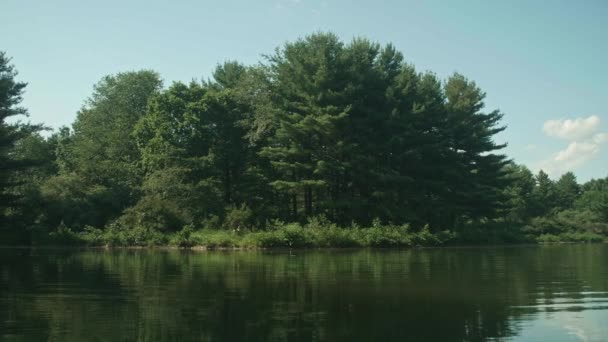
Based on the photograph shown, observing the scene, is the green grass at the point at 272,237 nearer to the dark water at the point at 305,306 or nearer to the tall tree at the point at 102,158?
the tall tree at the point at 102,158

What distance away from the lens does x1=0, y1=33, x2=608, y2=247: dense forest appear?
45.8 metres

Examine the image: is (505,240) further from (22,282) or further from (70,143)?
(70,143)

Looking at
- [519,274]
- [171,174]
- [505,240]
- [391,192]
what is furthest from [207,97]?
[519,274]

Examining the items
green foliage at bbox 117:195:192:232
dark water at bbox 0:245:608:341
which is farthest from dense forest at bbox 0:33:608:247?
dark water at bbox 0:245:608:341

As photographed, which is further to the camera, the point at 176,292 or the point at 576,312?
the point at 176,292

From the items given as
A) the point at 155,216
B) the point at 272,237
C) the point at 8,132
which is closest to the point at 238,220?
the point at 272,237

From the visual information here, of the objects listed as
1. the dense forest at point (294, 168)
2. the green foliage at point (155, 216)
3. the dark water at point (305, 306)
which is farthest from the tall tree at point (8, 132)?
the dark water at point (305, 306)

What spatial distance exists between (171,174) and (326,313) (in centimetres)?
3873

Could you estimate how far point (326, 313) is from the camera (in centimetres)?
1234

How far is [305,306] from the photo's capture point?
43.7 feet

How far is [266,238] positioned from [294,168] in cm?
982

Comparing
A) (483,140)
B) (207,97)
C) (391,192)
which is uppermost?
(207,97)

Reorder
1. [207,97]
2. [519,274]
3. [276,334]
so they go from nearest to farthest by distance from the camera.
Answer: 1. [276,334]
2. [519,274]
3. [207,97]

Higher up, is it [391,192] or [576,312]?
[391,192]
